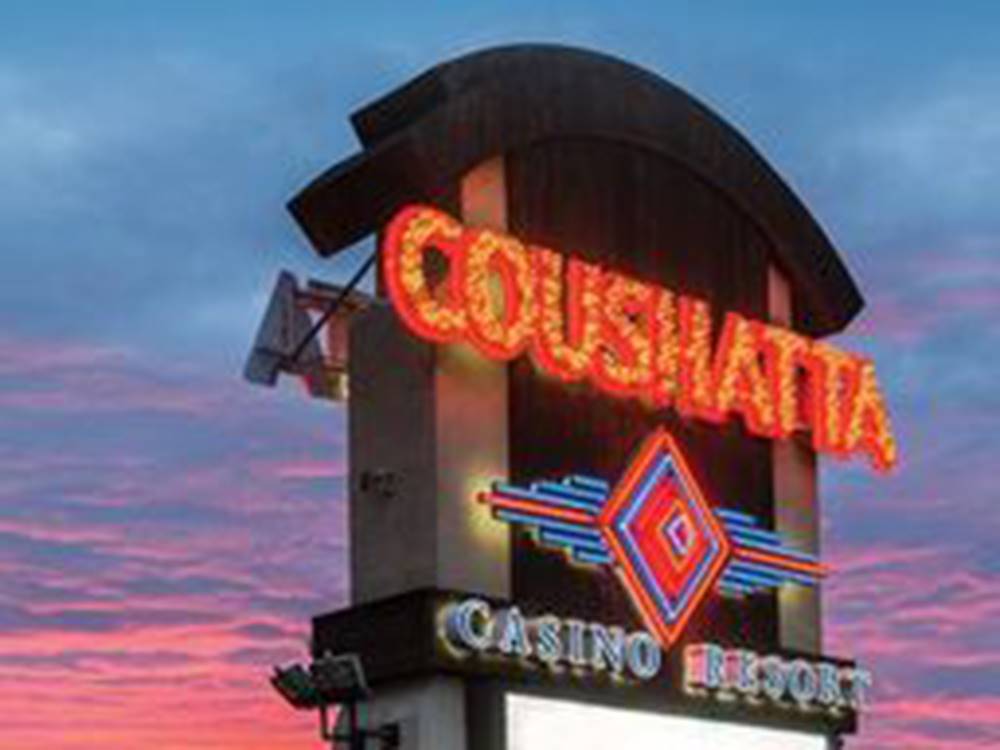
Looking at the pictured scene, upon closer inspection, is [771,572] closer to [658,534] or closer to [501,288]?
[658,534]

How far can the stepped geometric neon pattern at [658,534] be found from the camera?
35062mm

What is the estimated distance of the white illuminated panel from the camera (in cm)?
3388

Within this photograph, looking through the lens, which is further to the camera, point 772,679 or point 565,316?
point 772,679

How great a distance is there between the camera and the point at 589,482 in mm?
35812

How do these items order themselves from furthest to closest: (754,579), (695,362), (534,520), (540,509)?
(754,579), (695,362), (540,509), (534,520)

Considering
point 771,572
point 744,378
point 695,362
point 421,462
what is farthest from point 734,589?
point 421,462

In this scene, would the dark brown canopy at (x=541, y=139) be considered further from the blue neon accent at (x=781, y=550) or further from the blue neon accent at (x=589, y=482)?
the blue neon accent at (x=589, y=482)

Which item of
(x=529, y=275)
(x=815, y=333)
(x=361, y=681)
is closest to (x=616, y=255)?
(x=529, y=275)

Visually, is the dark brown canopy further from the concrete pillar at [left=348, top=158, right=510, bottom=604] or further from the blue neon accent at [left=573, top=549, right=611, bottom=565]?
the blue neon accent at [left=573, top=549, right=611, bottom=565]

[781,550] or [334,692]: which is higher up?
[781,550]

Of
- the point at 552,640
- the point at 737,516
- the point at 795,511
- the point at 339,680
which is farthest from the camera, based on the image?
the point at 795,511

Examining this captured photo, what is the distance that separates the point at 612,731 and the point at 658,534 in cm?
327

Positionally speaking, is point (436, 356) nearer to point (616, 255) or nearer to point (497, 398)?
point (497, 398)

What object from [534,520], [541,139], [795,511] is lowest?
[534,520]
